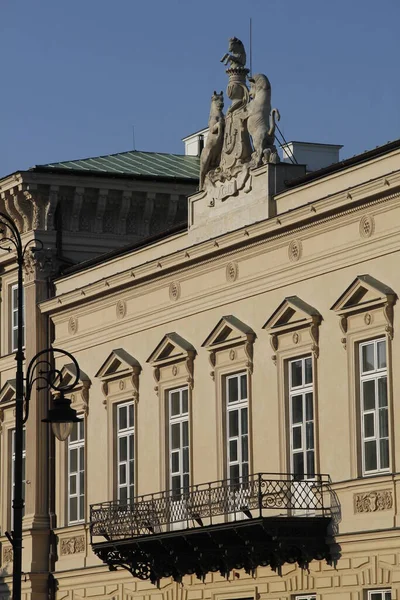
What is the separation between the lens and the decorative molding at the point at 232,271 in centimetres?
3175

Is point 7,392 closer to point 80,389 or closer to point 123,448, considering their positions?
point 80,389

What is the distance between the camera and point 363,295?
27547mm

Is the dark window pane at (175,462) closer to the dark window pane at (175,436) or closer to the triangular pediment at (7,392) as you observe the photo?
the dark window pane at (175,436)

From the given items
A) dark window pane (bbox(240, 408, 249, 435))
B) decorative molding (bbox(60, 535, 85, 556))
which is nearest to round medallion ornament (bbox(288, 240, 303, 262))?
dark window pane (bbox(240, 408, 249, 435))

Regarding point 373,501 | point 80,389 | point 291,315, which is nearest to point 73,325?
point 80,389

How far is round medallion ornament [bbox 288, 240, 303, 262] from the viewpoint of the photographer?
1166 inches

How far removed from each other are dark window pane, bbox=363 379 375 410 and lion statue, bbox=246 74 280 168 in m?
5.18

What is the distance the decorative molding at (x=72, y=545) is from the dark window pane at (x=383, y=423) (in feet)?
37.8

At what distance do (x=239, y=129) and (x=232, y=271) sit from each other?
2.64 m

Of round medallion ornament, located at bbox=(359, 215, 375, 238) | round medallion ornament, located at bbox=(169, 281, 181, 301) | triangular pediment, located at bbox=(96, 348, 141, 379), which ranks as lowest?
triangular pediment, located at bbox=(96, 348, 141, 379)

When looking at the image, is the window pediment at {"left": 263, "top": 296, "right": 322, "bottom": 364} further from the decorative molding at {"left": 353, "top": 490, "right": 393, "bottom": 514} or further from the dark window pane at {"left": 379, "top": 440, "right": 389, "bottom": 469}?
the decorative molding at {"left": 353, "top": 490, "right": 393, "bottom": 514}

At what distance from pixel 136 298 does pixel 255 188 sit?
5.48m

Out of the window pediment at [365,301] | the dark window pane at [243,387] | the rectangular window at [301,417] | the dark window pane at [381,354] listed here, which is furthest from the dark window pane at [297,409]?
the dark window pane at [381,354]

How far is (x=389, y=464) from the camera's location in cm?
2686
